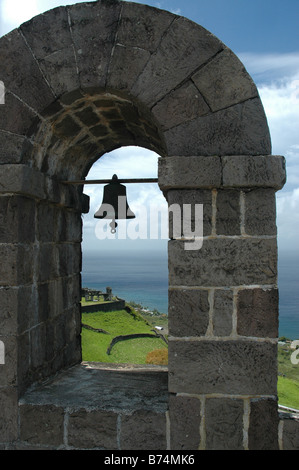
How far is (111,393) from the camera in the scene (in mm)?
3176

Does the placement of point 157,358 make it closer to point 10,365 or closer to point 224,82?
point 10,365

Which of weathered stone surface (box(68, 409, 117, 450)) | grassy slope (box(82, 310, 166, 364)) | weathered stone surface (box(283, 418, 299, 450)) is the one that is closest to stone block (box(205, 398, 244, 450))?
weathered stone surface (box(283, 418, 299, 450))

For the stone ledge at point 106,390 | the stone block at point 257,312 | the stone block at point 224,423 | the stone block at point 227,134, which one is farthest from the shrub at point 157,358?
the stone block at point 227,134

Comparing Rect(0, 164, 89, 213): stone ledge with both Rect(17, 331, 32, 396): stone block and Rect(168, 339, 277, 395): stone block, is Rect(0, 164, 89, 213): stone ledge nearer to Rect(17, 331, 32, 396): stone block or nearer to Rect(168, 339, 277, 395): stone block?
Rect(17, 331, 32, 396): stone block

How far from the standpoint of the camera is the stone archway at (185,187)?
8.83ft

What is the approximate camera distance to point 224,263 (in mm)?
2730

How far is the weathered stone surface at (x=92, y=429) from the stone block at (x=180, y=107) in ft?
7.22

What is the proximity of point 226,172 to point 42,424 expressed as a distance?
234cm

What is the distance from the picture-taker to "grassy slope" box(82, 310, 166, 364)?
306 inches

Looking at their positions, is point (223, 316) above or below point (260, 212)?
below

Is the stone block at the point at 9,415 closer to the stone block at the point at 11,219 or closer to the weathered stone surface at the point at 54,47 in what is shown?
the stone block at the point at 11,219

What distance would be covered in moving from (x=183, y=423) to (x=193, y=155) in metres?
1.93

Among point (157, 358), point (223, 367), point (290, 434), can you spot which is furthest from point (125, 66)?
point (157, 358)

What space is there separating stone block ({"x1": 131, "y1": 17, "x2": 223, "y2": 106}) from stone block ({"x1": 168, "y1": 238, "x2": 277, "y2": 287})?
117 centimetres
